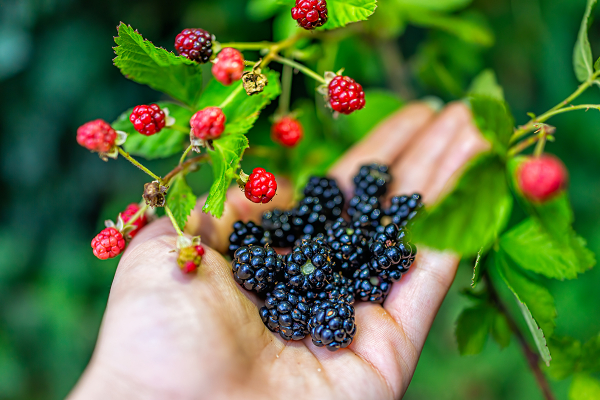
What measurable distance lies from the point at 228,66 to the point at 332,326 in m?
0.92

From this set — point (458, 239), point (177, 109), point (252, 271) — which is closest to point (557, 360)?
point (458, 239)

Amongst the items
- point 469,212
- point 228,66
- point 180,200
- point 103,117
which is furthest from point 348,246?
point 103,117

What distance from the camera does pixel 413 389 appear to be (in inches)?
115

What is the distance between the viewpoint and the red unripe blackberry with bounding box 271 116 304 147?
1780mm

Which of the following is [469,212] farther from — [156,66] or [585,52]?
[156,66]

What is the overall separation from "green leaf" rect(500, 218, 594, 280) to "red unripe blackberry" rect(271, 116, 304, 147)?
98 cm

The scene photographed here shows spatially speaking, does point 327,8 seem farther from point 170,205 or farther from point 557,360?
point 557,360

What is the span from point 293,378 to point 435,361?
2.00 metres

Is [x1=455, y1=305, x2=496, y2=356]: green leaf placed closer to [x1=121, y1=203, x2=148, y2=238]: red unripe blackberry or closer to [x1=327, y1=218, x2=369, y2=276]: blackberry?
[x1=327, y1=218, x2=369, y2=276]: blackberry

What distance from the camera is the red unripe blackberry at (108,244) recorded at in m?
1.32

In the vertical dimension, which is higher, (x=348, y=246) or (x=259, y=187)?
(x=259, y=187)

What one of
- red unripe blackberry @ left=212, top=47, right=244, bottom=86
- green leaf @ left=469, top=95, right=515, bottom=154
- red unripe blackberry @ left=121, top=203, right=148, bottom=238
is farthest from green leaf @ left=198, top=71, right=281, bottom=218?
green leaf @ left=469, top=95, right=515, bottom=154

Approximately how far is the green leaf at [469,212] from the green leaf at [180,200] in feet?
2.61

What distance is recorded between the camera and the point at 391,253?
4.92 ft
